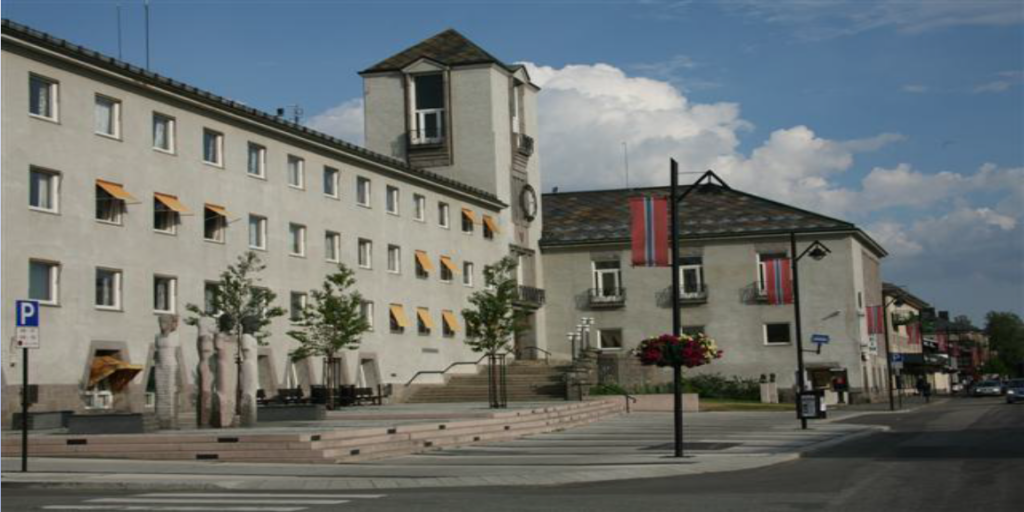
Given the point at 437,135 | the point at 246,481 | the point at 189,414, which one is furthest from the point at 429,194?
the point at 246,481

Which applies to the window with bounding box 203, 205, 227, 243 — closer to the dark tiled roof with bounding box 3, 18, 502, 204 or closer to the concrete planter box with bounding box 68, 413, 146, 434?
the dark tiled roof with bounding box 3, 18, 502, 204

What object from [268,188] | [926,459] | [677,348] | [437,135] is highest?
[437,135]

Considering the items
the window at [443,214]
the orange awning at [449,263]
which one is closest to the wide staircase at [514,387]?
the orange awning at [449,263]

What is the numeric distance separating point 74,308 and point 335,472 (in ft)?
60.2

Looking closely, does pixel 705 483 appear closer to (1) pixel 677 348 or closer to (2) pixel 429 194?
(1) pixel 677 348

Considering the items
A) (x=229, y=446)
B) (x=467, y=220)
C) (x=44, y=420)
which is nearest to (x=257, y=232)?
(x=44, y=420)

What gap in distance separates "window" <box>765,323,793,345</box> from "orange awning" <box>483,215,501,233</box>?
16.7m

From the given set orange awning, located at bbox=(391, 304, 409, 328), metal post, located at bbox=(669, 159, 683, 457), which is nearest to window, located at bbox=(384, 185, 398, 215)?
orange awning, located at bbox=(391, 304, 409, 328)

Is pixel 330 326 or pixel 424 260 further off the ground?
pixel 424 260

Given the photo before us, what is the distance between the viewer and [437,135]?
227ft

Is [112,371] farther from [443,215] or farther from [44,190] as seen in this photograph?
[443,215]

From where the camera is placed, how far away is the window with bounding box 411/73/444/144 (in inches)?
2719

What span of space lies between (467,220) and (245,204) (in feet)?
65.7

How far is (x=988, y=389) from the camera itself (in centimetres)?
10269
